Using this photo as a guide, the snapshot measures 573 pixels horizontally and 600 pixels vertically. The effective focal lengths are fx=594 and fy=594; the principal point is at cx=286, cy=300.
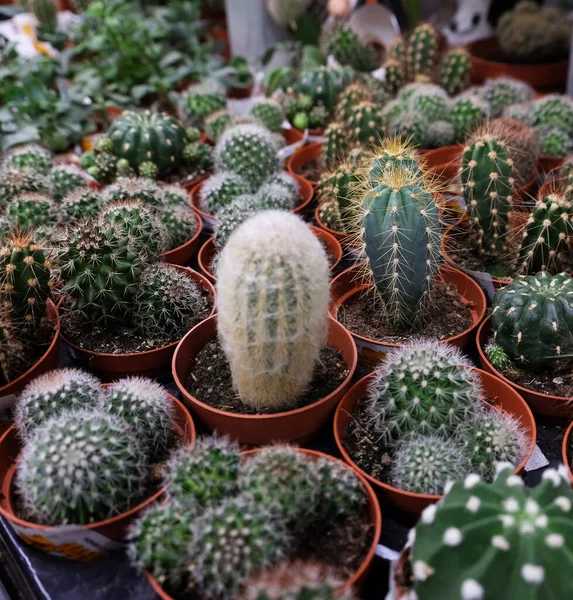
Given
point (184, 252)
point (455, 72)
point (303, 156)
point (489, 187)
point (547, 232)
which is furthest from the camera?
point (455, 72)

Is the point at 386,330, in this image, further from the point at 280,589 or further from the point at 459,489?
the point at 280,589

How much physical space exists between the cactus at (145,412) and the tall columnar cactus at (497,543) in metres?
0.80

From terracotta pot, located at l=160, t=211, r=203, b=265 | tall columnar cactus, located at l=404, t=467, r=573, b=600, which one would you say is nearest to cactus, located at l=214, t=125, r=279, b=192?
terracotta pot, located at l=160, t=211, r=203, b=265

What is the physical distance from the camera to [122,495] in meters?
1.53

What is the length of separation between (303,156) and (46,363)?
1887mm

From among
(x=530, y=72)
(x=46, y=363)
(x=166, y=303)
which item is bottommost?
(x=46, y=363)

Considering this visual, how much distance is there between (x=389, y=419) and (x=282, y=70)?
300 centimetres


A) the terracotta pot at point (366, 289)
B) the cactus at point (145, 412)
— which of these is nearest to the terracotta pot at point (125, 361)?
the cactus at point (145, 412)

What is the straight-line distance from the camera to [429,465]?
1534 mm

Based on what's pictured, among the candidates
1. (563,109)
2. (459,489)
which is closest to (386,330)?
(459,489)

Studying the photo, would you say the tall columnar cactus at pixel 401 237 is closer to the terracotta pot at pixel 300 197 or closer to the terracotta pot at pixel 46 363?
the terracotta pot at pixel 300 197

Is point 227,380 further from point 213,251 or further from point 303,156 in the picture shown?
point 303,156

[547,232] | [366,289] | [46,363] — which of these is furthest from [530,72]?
[46,363]

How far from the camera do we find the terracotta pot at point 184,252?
8.42 ft
